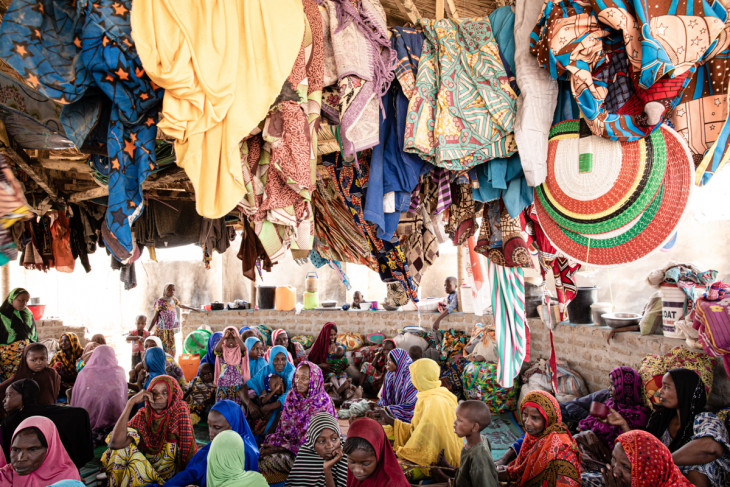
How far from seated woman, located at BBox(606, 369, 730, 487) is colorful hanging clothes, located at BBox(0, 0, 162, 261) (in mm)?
3488

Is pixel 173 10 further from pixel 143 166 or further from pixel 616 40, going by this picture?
pixel 616 40

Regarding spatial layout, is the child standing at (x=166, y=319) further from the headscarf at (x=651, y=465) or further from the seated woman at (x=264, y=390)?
the headscarf at (x=651, y=465)

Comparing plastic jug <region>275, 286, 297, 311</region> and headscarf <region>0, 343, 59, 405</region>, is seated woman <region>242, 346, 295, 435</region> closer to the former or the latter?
headscarf <region>0, 343, 59, 405</region>

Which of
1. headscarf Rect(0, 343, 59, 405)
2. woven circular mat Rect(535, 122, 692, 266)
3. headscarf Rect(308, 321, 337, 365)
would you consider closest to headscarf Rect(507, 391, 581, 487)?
woven circular mat Rect(535, 122, 692, 266)

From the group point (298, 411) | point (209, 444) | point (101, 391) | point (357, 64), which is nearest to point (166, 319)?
point (101, 391)

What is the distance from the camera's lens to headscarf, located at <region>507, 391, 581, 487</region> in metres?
2.96

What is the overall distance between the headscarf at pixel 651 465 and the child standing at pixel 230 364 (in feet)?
13.9

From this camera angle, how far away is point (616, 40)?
70.4 inches

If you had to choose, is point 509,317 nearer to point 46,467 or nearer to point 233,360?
point 46,467

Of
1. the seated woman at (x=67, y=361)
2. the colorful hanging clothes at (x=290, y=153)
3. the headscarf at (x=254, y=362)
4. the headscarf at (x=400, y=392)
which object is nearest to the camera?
the colorful hanging clothes at (x=290, y=153)

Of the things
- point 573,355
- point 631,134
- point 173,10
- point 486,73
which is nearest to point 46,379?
point 173,10

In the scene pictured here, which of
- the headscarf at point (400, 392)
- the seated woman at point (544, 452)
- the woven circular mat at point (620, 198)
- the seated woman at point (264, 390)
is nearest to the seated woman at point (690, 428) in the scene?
the seated woman at point (544, 452)

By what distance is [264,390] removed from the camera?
541cm

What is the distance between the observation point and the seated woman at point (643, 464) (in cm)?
250
